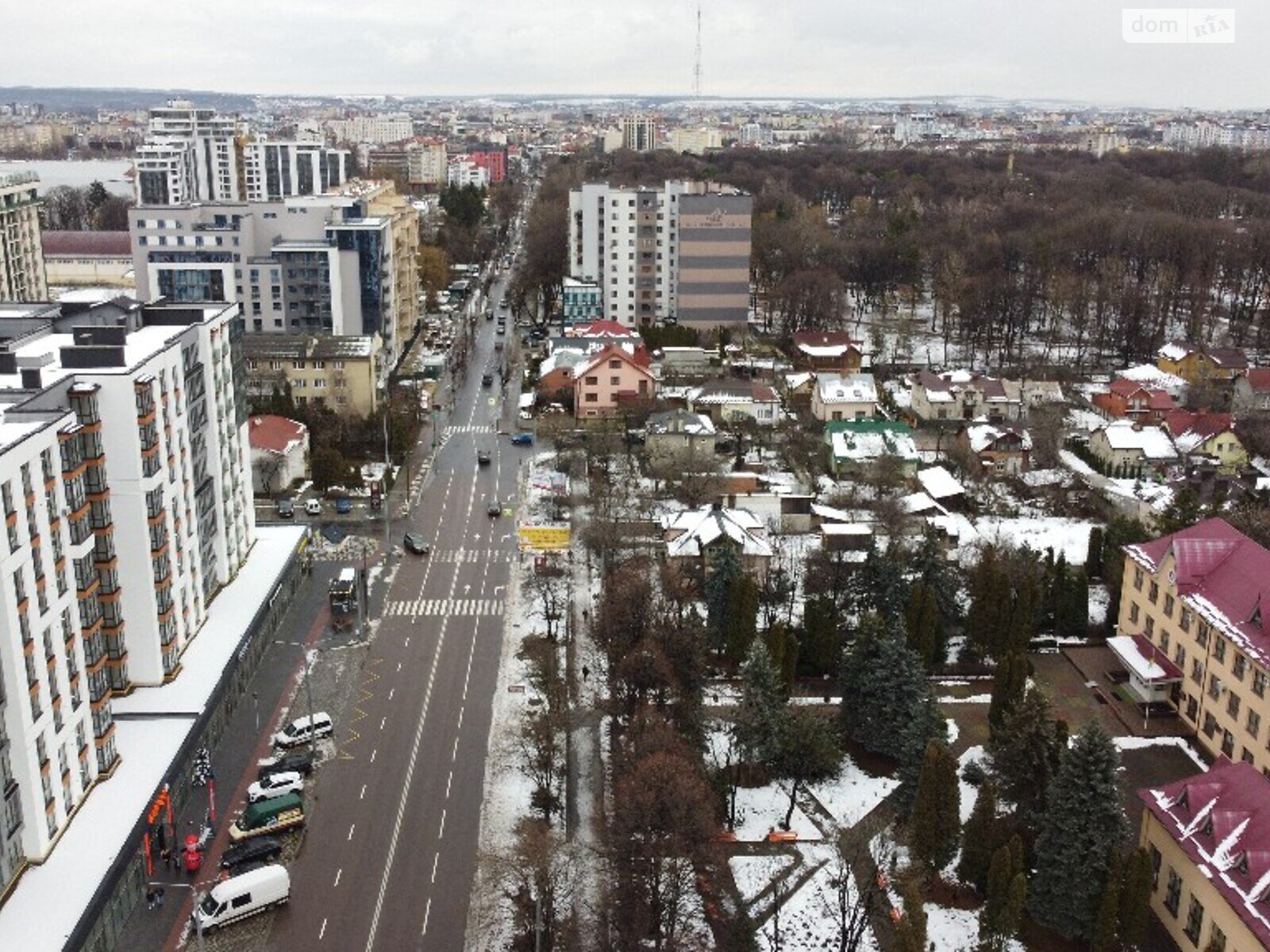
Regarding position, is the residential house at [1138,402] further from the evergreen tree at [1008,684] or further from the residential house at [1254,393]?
the evergreen tree at [1008,684]

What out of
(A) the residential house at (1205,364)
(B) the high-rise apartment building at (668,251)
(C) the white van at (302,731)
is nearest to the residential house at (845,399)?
(A) the residential house at (1205,364)

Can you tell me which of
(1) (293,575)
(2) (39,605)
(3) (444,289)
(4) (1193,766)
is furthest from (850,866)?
(3) (444,289)

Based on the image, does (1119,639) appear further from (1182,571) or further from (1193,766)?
(1193,766)

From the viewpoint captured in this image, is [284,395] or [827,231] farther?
[827,231]

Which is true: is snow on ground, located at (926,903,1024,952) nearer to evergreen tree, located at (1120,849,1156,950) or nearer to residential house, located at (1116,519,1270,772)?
evergreen tree, located at (1120,849,1156,950)

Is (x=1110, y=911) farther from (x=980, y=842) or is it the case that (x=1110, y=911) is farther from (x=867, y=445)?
(x=867, y=445)
